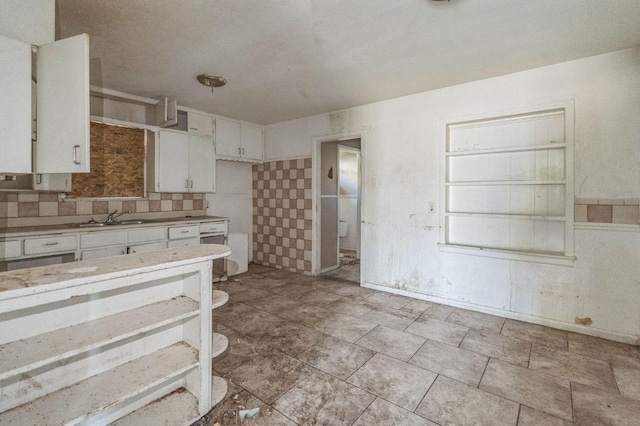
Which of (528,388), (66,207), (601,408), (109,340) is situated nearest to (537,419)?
(528,388)

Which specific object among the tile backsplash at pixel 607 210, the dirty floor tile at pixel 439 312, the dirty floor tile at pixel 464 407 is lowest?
the dirty floor tile at pixel 464 407

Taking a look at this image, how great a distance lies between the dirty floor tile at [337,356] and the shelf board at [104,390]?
956mm

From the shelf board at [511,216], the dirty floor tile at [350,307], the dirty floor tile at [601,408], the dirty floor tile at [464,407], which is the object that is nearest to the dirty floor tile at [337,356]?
the dirty floor tile at [464,407]

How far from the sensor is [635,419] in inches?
68.1

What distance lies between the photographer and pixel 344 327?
292 cm

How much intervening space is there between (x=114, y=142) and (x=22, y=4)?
230 centimetres

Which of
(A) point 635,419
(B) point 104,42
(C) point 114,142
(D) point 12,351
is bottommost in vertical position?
(A) point 635,419

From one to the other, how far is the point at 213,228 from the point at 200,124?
5.15ft

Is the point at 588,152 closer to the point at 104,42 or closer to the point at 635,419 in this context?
the point at 635,419

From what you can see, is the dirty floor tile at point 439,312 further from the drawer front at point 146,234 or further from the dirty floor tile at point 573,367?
the drawer front at point 146,234

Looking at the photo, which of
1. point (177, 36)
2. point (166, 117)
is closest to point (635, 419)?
point (177, 36)

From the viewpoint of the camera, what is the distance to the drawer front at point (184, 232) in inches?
150

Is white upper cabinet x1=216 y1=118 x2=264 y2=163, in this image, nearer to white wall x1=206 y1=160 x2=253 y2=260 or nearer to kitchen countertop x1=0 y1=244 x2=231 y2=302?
white wall x1=206 y1=160 x2=253 y2=260

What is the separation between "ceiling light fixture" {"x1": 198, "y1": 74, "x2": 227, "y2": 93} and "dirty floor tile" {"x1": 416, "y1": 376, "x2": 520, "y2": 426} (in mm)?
3427
